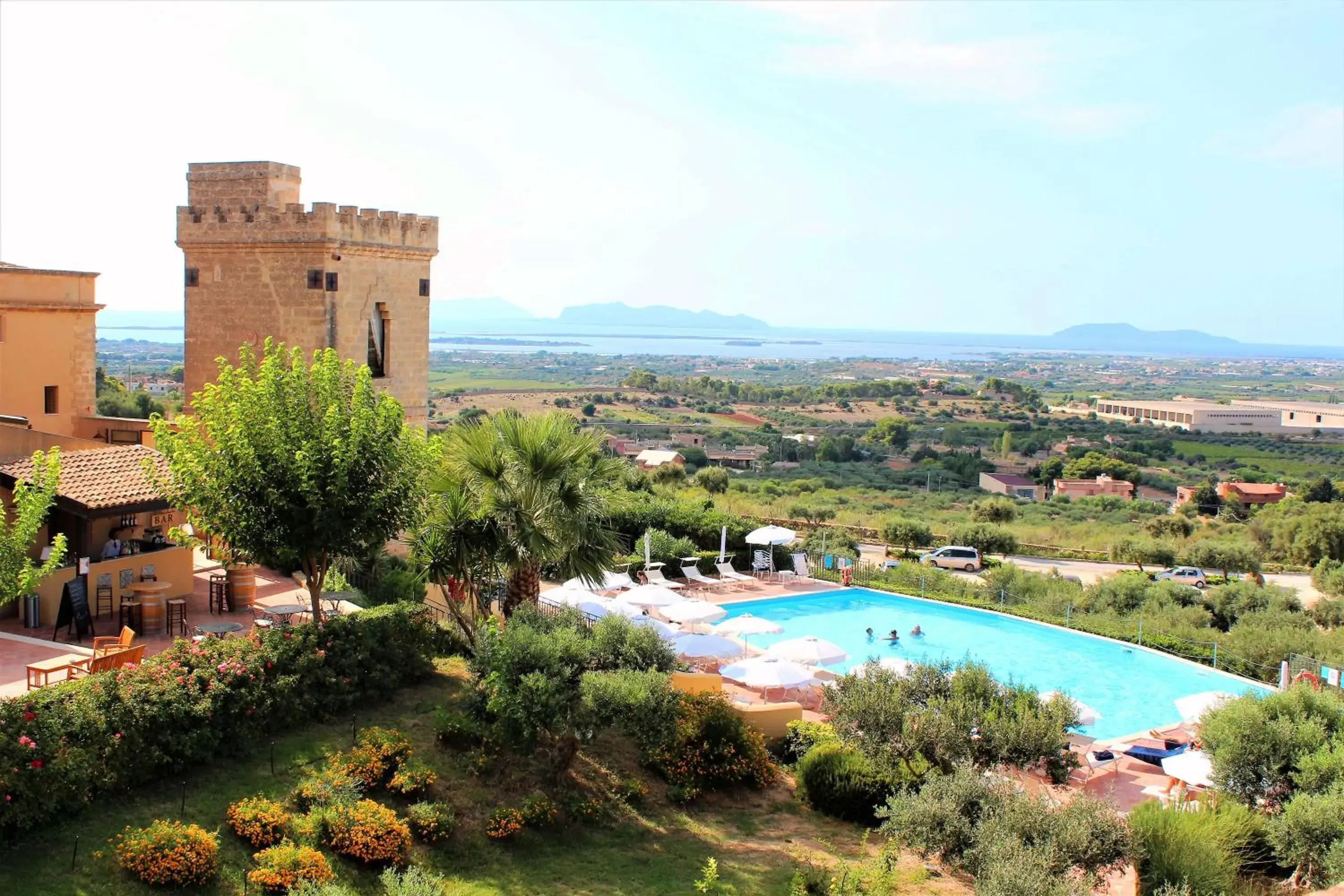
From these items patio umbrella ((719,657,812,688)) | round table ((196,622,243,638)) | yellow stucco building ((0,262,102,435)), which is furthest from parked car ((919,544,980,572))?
round table ((196,622,243,638))

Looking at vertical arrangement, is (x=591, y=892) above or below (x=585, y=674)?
below

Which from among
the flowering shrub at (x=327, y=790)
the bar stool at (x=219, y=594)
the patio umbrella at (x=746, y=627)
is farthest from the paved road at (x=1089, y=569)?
the flowering shrub at (x=327, y=790)

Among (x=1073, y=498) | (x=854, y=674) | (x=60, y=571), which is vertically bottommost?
(x=1073, y=498)

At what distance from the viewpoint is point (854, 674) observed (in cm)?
1482

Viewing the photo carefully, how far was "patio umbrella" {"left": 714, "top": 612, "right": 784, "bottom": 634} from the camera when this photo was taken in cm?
2078

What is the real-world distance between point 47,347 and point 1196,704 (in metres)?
21.0

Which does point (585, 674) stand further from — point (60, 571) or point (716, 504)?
point (716, 504)

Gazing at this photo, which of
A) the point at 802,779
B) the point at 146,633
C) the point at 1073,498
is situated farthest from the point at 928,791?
the point at 1073,498

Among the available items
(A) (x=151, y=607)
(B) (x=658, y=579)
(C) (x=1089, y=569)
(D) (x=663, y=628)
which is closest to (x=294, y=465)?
(A) (x=151, y=607)

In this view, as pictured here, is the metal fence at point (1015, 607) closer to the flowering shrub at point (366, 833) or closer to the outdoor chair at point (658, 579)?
the outdoor chair at point (658, 579)

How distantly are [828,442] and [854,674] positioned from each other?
3606 inches

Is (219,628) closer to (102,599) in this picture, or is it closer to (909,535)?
(102,599)

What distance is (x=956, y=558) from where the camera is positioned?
41344mm

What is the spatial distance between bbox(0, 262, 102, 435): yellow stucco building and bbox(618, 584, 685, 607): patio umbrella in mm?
11077
